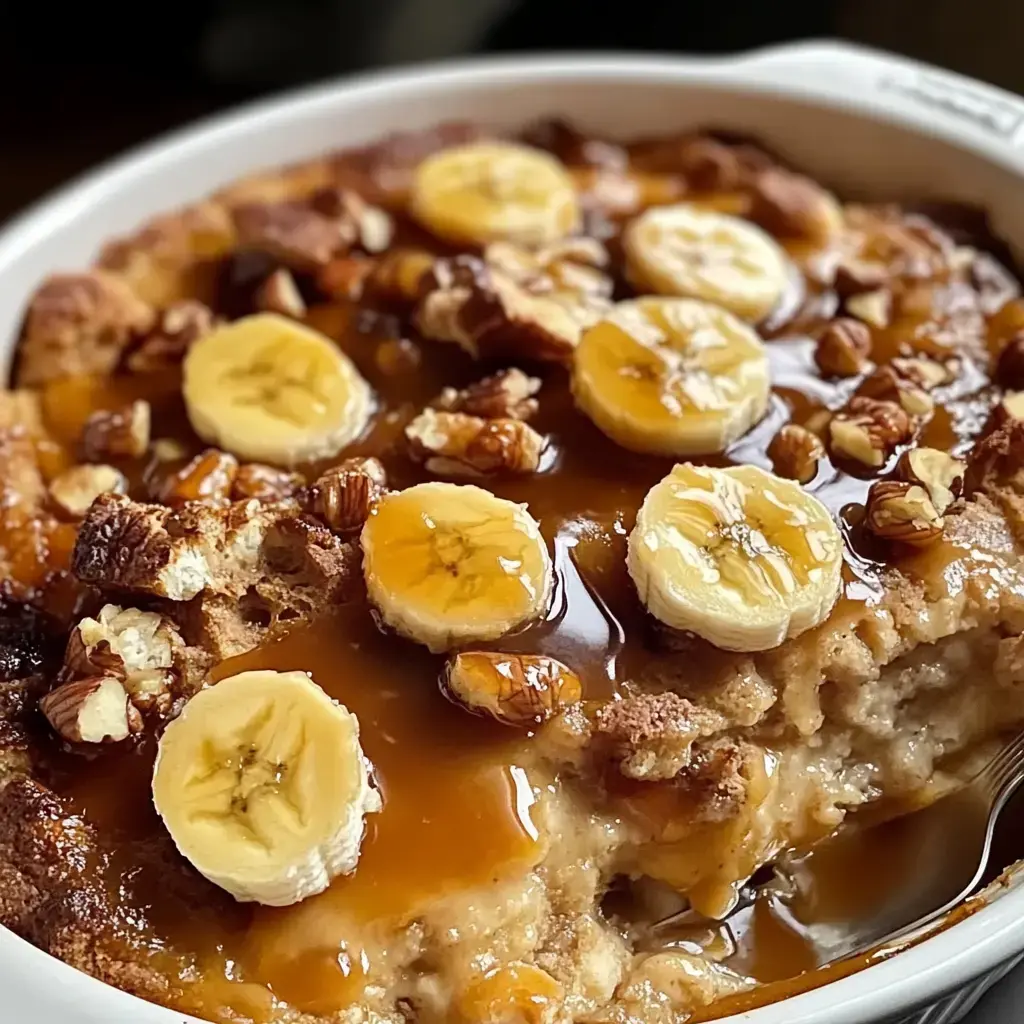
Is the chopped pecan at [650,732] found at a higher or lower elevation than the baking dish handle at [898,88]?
lower

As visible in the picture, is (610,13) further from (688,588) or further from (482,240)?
(688,588)

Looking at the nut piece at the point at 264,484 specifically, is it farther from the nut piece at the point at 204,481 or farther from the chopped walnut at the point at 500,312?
the chopped walnut at the point at 500,312

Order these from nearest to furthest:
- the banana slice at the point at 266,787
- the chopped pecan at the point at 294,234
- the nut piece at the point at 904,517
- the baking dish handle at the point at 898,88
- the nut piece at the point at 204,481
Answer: the banana slice at the point at 266,787
the nut piece at the point at 904,517
the nut piece at the point at 204,481
the chopped pecan at the point at 294,234
the baking dish handle at the point at 898,88

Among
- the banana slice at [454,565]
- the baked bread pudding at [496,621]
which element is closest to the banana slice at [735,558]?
the baked bread pudding at [496,621]

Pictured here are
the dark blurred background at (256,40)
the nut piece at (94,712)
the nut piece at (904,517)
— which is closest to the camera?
the nut piece at (94,712)

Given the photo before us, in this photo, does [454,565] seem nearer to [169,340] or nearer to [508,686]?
[508,686]

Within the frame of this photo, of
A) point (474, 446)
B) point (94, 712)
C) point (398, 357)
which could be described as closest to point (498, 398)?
point (474, 446)
